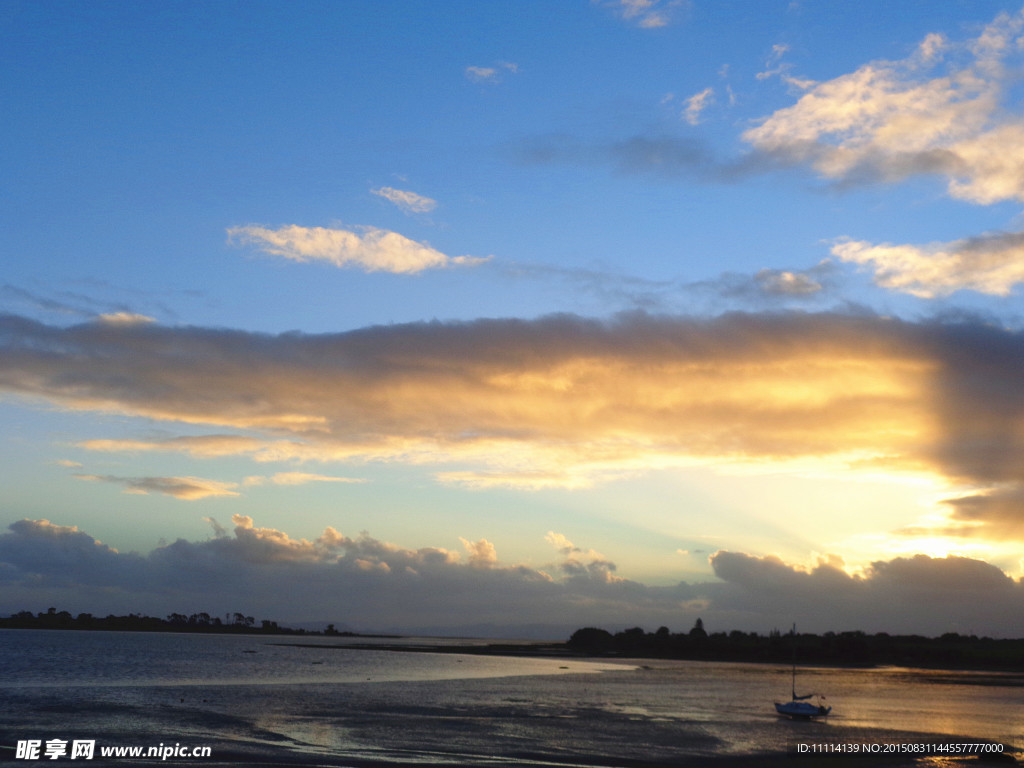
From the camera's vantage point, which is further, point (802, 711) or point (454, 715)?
point (802, 711)

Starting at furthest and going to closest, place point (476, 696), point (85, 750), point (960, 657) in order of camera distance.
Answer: point (960, 657)
point (476, 696)
point (85, 750)

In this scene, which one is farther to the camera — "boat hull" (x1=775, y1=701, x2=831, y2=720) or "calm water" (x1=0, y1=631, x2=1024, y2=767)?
"boat hull" (x1=775, y1=701, x2=831, y2=720)

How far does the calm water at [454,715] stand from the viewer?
42647mm

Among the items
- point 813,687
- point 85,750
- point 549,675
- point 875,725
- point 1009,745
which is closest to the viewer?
point 85,750

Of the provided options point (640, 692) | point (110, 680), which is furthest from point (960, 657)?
point (110, 680)

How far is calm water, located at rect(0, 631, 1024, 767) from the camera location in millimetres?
42647

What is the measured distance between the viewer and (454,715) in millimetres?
57938

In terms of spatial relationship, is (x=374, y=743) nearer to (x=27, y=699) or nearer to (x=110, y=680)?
(x=27, y=699)

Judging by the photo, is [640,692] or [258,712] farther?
[640,692]

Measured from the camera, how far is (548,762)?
1556 inches

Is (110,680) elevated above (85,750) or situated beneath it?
situated beneath

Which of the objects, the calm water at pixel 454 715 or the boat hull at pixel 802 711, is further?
the boat hull at pixel 802 711

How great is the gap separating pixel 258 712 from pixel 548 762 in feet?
88.7

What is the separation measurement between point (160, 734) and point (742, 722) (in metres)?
40.0
